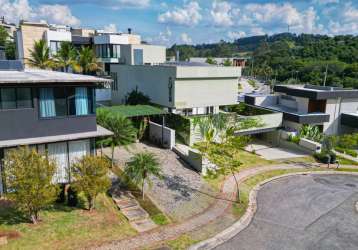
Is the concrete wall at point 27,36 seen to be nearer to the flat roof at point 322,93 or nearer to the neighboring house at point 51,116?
the neighboring house at point 51,116

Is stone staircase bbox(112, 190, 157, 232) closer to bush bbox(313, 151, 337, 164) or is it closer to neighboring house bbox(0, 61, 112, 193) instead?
neighboring house bbox(0, 61, 112, 193)

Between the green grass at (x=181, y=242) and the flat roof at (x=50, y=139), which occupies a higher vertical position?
the flat roof at (x=50, y=139)

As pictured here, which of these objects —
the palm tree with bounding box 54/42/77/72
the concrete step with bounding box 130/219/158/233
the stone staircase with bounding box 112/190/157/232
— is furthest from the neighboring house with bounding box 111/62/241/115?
the concrete step with bounding box 130/219/158/233

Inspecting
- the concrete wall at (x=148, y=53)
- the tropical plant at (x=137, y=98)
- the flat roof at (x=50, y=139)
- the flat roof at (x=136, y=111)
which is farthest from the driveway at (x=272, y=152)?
the flat roof at (x=50, y=139)

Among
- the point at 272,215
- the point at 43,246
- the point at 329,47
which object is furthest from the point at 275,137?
the point at 329,47

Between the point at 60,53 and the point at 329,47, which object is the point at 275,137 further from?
the point at 329,47

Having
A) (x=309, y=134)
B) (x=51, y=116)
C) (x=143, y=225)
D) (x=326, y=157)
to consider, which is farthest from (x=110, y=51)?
(x=143, y=225)
